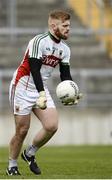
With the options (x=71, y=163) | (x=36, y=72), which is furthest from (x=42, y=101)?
(x=71, y=163)

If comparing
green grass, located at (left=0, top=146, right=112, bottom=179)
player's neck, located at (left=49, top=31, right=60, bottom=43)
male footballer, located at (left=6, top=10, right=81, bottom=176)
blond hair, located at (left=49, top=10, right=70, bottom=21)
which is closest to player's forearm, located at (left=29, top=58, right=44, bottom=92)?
male footballer, located at (left=6, top=10, right=81, bottom=176)

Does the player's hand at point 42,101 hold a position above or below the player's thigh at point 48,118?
above

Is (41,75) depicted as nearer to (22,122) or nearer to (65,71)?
(65,71)

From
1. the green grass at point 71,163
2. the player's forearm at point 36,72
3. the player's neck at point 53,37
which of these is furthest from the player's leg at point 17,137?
the player's neck at point 53,37

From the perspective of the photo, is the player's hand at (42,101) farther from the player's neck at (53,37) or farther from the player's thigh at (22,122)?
the player's neck at (53,37)

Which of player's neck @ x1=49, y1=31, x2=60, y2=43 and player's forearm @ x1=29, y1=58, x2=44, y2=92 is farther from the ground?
player's neck @ x1=49, y1=31, x2=60, y2=43

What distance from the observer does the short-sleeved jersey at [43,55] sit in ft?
37.3

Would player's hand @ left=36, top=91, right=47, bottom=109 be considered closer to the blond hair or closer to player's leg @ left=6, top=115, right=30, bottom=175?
player's leg @ left=6, top=115, right=30, bottom=175

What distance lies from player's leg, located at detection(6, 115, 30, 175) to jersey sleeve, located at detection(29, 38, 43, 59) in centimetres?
87

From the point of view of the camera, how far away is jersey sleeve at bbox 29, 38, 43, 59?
1134cm

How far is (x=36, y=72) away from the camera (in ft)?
37.0

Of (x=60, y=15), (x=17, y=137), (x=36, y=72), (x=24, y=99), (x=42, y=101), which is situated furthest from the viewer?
(x=17, y=137)

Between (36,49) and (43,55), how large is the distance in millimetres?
160

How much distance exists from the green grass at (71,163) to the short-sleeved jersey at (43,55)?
4.34 feet
